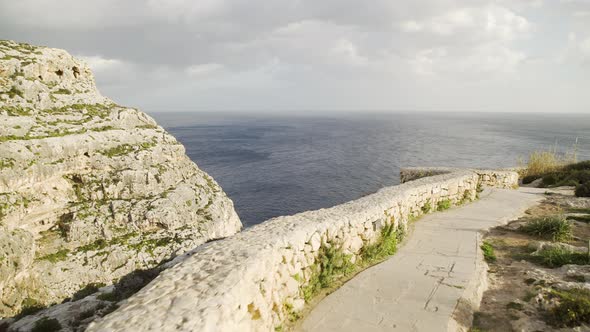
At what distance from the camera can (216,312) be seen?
439cm

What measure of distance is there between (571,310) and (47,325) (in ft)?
40.6

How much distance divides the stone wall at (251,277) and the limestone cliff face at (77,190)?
2226 centimetres

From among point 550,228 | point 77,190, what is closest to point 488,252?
point 550,228

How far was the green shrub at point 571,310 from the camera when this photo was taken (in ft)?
18.1

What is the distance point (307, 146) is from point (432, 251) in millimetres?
108930

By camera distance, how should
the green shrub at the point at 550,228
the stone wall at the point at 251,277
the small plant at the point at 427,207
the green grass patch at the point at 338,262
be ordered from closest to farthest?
the stone wall at the point at 251,277 < the green grass patch at the point at 338,262 < the green shrub at the point at 550,228 < the small plant at the point at 427,207

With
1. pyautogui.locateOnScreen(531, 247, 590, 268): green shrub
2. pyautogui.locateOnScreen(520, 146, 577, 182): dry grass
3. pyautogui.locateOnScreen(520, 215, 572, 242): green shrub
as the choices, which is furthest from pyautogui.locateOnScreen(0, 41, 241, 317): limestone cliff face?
pyautogui.locateOnScreen(520, 146, 577, 182): dry grass

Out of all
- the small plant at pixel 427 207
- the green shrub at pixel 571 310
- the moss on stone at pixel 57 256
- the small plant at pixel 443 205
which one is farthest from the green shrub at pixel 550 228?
the moss on stone at pixel 57 256

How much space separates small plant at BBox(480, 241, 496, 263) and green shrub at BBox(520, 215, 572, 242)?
101 inches

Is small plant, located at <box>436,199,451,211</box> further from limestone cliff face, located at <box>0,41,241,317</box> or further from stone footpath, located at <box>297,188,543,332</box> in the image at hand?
limestone cliff face, located at <box>0,41,241,317</box>

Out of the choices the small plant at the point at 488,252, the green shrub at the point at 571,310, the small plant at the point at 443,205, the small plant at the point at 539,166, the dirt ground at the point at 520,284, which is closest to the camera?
the green shrub at the point at 571,310

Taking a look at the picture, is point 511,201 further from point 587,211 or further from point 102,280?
point 102,280

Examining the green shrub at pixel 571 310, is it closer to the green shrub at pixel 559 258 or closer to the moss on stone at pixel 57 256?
the green shrub at pixel 559 258

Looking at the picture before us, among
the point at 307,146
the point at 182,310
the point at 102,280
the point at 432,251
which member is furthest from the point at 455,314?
the point at 307,146
